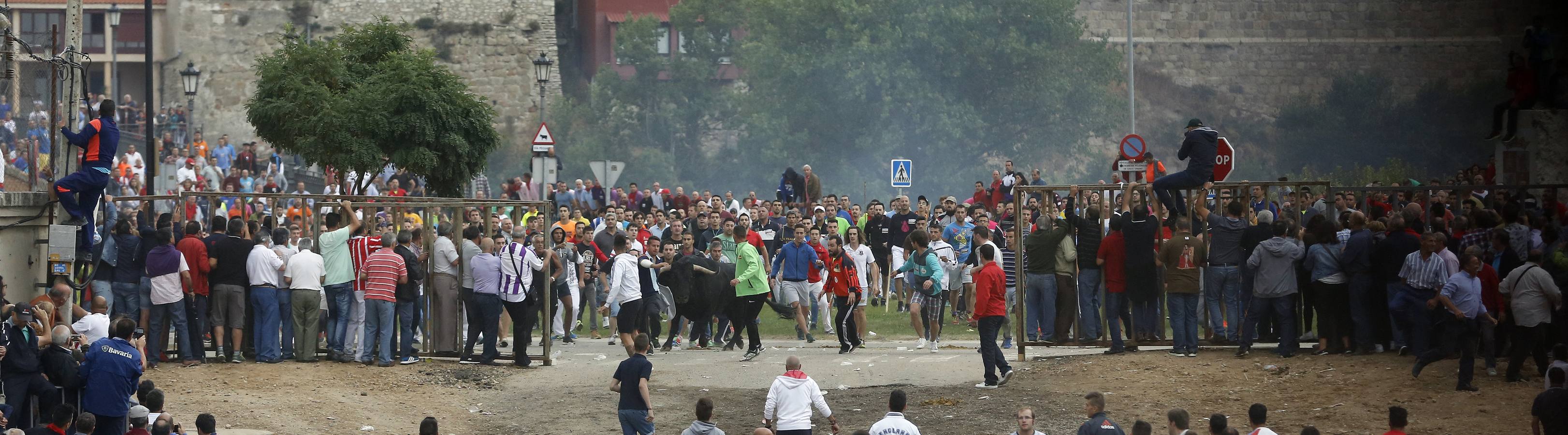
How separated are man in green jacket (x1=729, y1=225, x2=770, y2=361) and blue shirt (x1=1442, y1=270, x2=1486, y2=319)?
7118 mm

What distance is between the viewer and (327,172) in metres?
24.7

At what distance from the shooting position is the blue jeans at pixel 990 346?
14.7 metres

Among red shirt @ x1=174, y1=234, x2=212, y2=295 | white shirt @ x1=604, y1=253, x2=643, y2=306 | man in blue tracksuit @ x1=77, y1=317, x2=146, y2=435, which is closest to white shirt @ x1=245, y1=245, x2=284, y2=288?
red shirt @ x1=174, y1=234, x2=212, y2=295

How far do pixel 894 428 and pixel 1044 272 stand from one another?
6.04m

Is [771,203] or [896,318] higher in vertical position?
[771,203]

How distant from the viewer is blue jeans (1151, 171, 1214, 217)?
1547 cm

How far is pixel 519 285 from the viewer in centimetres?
1596

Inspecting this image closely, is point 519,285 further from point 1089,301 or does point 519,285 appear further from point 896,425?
point 896,425

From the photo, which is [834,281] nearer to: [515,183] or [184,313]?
[184,313]

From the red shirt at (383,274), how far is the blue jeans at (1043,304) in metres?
6.44

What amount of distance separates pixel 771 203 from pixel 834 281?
23.6 ft

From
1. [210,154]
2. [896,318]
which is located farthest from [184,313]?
[210,154]

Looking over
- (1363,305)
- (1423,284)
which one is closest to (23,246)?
(1363,305)

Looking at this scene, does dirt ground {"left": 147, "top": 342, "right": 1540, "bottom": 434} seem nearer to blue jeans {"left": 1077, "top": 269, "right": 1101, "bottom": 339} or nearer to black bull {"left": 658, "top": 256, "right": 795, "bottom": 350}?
blue jeans {"left": 1077, "top": 269, "right": 1101, "bottom": 339}
